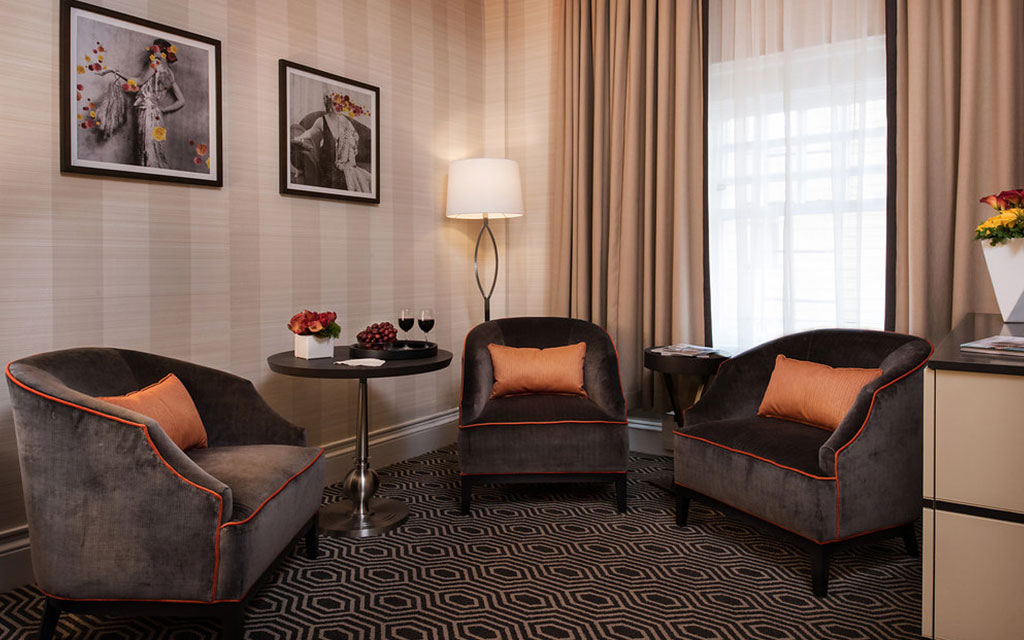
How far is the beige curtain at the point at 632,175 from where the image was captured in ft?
12.6

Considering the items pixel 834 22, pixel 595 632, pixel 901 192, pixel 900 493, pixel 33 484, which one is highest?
pixel 834 22

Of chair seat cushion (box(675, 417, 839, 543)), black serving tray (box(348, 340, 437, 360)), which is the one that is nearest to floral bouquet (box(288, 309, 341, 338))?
black serving tray (box(348, 340, 437, 360))

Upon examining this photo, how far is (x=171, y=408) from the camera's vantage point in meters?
2.28

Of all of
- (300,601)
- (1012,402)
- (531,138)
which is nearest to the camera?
(1012,402)

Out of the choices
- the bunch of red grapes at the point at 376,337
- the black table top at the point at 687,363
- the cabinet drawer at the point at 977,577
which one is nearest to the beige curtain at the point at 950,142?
the black table top at the point at 687,363

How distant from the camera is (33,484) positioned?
1.84m

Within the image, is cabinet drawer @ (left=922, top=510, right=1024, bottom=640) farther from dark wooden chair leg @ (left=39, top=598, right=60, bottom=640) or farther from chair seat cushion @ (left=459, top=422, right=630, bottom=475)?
dark wooden chair leg @ (left=39, top=598, right=60, bottom=640)

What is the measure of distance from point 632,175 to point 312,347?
212cm

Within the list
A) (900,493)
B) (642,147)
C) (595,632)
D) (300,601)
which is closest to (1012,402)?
(900,493)

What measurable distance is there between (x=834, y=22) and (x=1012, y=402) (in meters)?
2.52

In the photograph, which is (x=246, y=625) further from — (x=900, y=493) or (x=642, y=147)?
(x=642, y=147)

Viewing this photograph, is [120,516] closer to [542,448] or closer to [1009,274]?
[542,448]

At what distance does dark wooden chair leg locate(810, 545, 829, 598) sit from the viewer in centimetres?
231

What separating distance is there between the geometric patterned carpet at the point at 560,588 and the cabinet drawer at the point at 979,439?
62 cm
